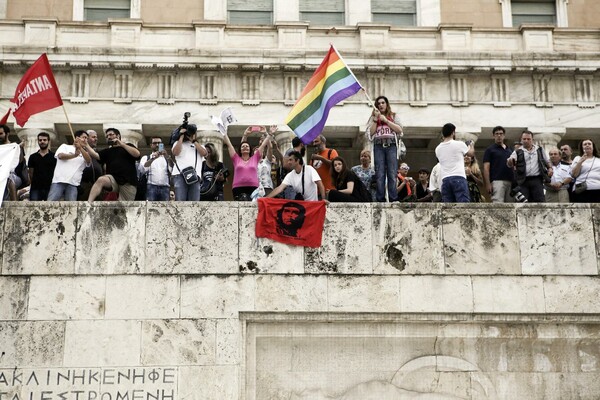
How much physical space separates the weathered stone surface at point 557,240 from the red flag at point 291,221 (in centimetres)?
259

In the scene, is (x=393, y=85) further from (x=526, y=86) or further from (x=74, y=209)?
(x=74, y=209)

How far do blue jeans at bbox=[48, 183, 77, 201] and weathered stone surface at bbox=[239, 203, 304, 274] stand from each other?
314 cm

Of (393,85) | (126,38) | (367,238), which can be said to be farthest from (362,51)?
(367,238)

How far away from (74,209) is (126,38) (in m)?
25.5

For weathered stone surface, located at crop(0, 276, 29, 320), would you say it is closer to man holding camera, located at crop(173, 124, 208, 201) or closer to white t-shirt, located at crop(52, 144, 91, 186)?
white t-shirt, located at crop(52, 144, 91, 186)

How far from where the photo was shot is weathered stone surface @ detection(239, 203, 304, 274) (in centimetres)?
1346

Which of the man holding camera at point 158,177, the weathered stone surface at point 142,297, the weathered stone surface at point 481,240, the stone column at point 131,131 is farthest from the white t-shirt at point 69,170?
the stone column at point 131,131

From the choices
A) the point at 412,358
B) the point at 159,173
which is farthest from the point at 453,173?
the point at 159,173

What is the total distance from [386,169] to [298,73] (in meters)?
21.7

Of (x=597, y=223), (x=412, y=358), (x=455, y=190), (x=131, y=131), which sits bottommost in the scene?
(x=412, y=358)

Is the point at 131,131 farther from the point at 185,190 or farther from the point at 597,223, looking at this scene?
the point at 597,223

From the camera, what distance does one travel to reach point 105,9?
41.1m

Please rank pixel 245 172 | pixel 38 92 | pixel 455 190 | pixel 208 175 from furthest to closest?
pixel 38 92
pixel 208 175
pixel 245 172
pixel 455 190

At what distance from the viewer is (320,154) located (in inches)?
660
